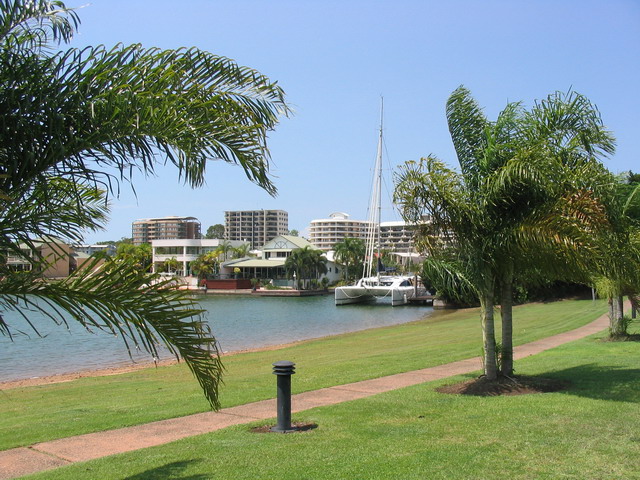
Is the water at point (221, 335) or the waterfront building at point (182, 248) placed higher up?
the waterfront building at point (182, 248)

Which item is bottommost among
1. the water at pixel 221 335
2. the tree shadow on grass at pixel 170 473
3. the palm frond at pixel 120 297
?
the water at pixel 221 335

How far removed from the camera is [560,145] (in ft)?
Answer: 34.3

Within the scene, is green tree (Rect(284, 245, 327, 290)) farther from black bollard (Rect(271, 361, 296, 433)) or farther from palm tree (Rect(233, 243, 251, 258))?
black bollard (Rect(271, 361, 296, 433))

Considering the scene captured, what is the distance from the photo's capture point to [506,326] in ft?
34.6

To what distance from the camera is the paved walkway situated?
7391 mm

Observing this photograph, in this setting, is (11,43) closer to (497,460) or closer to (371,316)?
(497,460)

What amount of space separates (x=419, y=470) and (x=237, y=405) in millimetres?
4681

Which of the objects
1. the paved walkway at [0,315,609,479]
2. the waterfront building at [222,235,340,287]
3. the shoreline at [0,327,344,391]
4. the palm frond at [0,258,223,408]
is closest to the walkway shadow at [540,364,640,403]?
the paved walkway at [0,315,609,479]

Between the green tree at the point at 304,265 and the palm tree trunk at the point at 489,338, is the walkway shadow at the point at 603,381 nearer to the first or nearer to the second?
the palm tree trunk at the point at 489,338

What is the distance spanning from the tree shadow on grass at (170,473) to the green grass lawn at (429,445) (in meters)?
0.01

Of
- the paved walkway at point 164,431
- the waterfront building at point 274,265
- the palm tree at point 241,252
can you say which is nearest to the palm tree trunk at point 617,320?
the paved walkway at point 164,431

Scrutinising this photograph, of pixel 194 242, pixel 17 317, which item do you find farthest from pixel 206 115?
pixel 194 242

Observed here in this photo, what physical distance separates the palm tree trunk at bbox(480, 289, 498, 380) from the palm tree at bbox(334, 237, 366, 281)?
8450 centimetres

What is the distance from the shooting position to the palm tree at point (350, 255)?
315ft
